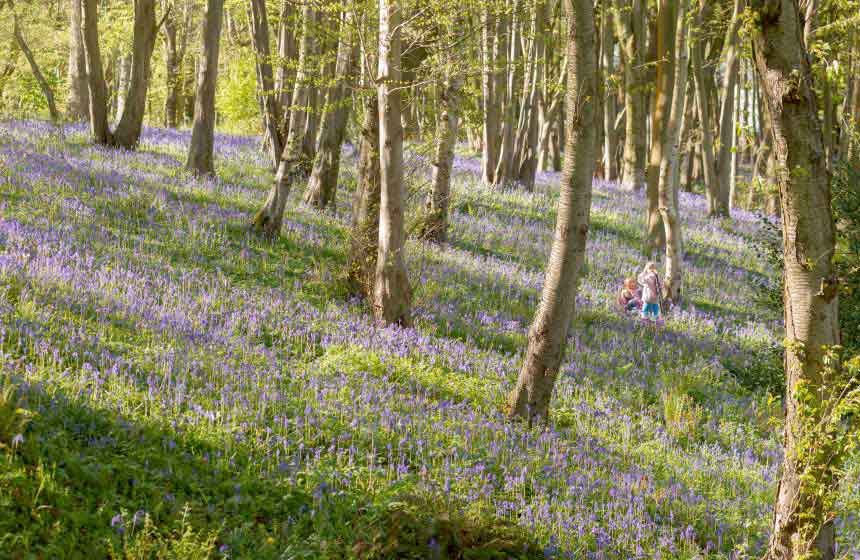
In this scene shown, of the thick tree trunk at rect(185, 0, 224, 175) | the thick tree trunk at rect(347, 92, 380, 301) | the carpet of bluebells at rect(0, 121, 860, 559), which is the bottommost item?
the carpet of bluebells at rect(0, 121, 860, 559)

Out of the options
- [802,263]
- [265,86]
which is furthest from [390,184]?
[265,86]

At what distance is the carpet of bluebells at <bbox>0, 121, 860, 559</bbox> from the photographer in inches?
176

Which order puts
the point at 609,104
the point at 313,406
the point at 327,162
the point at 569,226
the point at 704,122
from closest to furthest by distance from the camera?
1. the point at 313,406
2. the point at 569,226
3. the point at 327,162
4. the point at 704,122
5. the point at 609,104

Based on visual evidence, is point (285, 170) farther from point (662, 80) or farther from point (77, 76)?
point (77, 76)

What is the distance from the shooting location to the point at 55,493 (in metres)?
4.19

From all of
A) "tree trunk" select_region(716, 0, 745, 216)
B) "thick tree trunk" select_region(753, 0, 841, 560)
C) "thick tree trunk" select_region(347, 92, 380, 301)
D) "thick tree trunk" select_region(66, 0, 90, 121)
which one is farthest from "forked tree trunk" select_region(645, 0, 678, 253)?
"thick tree trunk" select_region(66, 0, 90, 121)

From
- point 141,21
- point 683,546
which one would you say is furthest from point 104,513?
point 141,21

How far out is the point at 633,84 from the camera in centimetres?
2109

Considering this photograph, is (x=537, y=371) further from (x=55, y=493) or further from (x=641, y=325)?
(x=641, y=325)

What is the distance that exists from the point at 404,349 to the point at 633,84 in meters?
15.6

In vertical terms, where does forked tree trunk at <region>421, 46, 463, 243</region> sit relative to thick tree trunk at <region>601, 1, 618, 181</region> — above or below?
below

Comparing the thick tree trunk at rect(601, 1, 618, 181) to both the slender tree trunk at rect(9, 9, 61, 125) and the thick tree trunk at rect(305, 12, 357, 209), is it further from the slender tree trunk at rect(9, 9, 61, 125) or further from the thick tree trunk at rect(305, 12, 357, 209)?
the slender tree trunk at rect(9, 9, 61, 125)

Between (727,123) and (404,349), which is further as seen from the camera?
(727,123)

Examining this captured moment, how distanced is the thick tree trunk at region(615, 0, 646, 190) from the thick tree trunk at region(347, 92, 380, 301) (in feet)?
43.5
